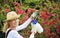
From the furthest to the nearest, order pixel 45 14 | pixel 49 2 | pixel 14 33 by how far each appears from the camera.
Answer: pixel 49 2 → pixel 45 14 → pixel 14 33

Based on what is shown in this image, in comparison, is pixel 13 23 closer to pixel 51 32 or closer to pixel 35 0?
pixel 51 32

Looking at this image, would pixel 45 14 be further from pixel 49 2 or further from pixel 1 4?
pixel 1 4

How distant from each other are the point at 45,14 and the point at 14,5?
1.05 meters

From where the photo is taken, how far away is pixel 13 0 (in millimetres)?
9578

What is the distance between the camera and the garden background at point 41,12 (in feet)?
27.9

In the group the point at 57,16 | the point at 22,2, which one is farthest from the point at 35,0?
the point at 57,16

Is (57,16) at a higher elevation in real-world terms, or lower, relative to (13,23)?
lower

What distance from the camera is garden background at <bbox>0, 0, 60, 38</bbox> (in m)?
8.49

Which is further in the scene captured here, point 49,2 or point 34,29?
point 49,2

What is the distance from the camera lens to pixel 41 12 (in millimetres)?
8523

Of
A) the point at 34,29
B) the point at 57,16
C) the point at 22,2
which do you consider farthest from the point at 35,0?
the point at 34,29

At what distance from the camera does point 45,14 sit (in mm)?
8555

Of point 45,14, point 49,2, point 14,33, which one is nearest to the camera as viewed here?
point 14,33

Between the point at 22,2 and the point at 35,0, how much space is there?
0.41m
